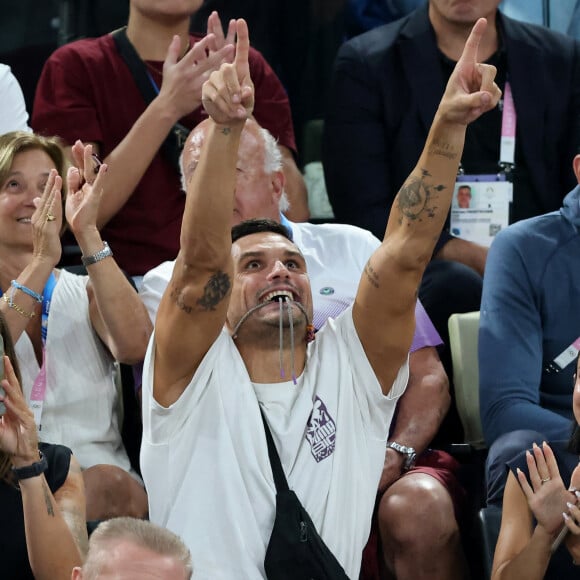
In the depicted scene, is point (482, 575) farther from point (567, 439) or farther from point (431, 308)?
point (431, 308)

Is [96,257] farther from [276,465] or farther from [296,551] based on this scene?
[296,551]

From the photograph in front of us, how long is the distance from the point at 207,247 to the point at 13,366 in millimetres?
551

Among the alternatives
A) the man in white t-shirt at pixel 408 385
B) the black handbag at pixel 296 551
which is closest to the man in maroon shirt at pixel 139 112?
the man in white t-shirt at pixel 408 385

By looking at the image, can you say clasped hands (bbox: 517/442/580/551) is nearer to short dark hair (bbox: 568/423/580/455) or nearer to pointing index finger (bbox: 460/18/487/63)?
short dark hair (bbox: 568/423/580/455)

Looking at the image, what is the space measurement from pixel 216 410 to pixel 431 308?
116cm

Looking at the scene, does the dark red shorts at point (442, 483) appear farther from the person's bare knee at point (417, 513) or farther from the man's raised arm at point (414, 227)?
the man's raised arm at point (414, 227)

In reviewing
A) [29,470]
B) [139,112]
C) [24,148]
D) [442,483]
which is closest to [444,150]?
[442,483]

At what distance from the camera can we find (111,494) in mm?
3344

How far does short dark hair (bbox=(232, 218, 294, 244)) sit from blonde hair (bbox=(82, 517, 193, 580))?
1.08 meters

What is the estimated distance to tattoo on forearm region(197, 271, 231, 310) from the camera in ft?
9.41

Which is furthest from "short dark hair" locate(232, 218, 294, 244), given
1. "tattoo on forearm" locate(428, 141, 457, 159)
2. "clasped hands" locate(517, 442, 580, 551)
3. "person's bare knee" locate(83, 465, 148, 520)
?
"clasped hands" locate(517, 442, 580, 551)

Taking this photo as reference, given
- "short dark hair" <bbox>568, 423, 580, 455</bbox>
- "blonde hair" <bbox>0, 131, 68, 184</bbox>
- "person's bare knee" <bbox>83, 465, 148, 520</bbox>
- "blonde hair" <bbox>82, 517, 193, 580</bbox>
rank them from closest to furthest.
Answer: "blonde hair" <bbox>82, 517, 193, 580</bbox> < "short dark hair" <bbox>568, 423, 580, 455</bbox> < "person's bare knee" <bbox>83, 465, 148, 520</bbox> < "blonde hair" <bbox>0, 131, 68, 184</bbox>

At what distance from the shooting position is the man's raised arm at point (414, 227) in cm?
283

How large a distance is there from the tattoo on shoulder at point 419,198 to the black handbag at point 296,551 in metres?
0.66
